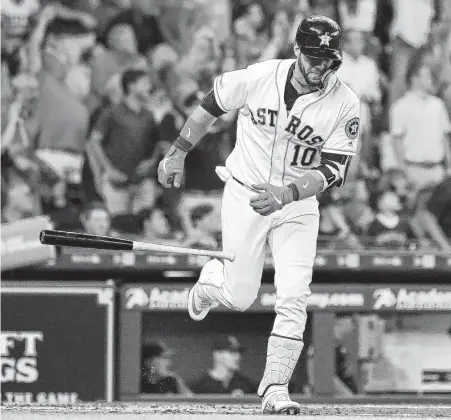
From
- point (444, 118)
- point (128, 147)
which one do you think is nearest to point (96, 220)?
point (128, 147)

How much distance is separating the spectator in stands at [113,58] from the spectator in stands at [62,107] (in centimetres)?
14

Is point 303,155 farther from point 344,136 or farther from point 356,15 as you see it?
point 356,15

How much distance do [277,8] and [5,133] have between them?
2551mm

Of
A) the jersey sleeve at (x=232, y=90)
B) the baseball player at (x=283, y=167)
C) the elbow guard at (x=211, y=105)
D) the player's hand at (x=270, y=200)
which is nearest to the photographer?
the player's hand at (x=270, y=200)

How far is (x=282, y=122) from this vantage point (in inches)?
237

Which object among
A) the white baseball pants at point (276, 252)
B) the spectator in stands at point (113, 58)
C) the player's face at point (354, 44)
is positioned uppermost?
the player's face at point (354, 44)

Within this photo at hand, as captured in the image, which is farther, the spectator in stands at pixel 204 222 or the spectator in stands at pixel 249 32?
the spectator in stands at pixel 249 32

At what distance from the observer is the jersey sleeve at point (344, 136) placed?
6.02m

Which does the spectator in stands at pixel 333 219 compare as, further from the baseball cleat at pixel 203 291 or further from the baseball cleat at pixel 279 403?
the baseball cleat at pixel 279 403

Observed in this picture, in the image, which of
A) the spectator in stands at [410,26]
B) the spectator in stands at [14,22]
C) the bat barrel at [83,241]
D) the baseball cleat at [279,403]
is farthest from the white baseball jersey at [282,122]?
the spectator in stands at [410,26]

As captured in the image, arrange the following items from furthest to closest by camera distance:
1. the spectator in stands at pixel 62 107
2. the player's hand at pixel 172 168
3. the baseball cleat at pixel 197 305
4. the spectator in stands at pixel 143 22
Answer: the spectator in stands at pixel 143 22 < the spectator in stands at pixel 62 107 < the baseball cleat at pixel 197 305 < the player's hand at pixel 172 168

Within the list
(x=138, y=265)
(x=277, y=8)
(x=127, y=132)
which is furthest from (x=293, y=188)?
(x=277, y=8)

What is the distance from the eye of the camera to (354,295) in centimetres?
876

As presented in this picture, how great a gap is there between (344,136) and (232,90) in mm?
638
